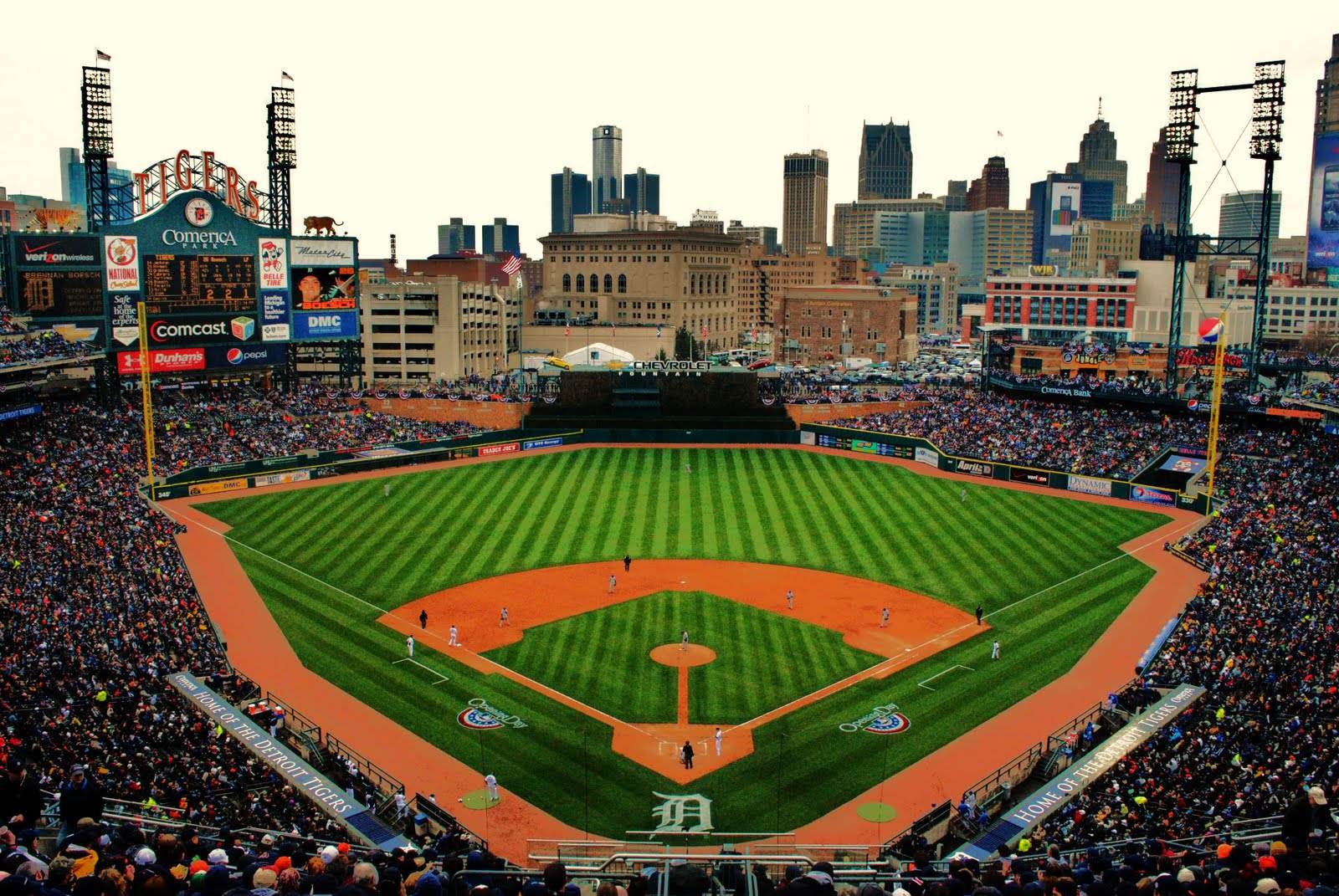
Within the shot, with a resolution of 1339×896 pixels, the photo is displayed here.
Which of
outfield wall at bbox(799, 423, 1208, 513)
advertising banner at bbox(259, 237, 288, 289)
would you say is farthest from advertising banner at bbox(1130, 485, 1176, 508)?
advertising banner at bbox(259, 237, 288, 289)

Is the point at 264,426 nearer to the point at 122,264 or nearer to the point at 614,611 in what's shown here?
the point at 122,264

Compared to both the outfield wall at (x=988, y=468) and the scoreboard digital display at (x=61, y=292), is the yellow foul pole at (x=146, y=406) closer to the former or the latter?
the scoreboard digital display at (x=61, y=292)

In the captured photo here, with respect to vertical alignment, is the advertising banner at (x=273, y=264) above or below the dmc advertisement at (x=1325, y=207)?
below

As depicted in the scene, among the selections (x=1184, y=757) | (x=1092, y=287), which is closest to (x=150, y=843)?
(x=1184, y=757)

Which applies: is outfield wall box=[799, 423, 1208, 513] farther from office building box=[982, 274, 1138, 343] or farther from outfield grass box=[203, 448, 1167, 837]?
office building box=[982, 274, 1138, 343]

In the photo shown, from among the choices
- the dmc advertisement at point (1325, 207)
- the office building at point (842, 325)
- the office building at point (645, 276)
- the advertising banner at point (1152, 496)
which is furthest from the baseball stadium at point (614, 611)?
the office building at point (645, 276)

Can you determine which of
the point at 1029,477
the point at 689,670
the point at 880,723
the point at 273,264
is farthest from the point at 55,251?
the point at 1029,477
